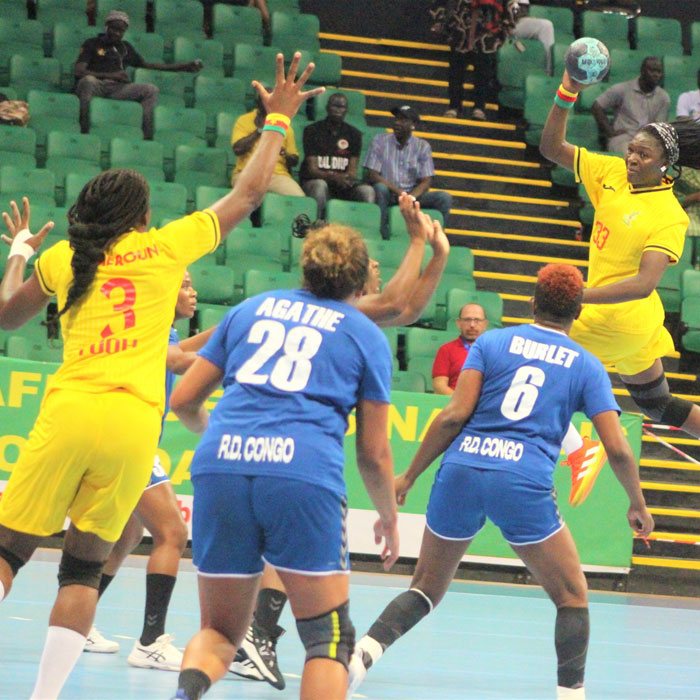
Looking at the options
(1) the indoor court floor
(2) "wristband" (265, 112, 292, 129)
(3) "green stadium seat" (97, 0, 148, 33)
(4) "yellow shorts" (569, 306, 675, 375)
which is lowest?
(1) the indoor court floor

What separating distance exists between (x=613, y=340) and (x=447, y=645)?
1994mm

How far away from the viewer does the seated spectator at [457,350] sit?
10.0m

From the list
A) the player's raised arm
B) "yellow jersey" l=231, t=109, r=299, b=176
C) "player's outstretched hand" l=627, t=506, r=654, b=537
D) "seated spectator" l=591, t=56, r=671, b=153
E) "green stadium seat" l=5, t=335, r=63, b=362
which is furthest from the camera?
"seated spectator" l=591, t=56, r=671, b=153

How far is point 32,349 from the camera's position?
9.96 meters

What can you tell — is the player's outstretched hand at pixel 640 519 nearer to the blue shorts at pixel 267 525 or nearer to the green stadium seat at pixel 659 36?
the blue shorts at pixel 267 525

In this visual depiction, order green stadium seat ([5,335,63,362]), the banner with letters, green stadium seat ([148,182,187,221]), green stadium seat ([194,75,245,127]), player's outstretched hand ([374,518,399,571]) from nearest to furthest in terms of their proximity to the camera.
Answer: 1. player's outstretched hand ([374,518,399,571])
2. the banner with letters
3. green stadium seat ([5,335,63,362])
4. green stadium seat ([148,182,187,221])
5. green stadium seat ([194,75,245,127])

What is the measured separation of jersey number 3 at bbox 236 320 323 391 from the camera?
11.6 ft

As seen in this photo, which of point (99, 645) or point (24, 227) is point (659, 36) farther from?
point (24, 227)

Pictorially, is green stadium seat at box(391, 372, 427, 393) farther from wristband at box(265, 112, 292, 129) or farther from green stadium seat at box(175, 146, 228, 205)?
wristband at box(265, 112, 292, 129)

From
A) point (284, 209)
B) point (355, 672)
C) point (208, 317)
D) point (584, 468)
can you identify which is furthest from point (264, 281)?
point (355, 672)

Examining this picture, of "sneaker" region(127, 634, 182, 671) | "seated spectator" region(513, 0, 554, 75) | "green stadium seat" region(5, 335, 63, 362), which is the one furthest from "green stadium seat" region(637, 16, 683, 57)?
"sneaker" region(127, 634, 182, 671)

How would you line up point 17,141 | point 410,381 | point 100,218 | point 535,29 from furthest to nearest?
1. point 535,29
2. point 17,141
3. point 410,381
4. point 100,218

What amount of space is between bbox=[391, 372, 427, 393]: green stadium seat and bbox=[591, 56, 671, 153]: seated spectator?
4557mm

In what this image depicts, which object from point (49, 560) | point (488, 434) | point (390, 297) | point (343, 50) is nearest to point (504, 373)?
point (488, 434)
